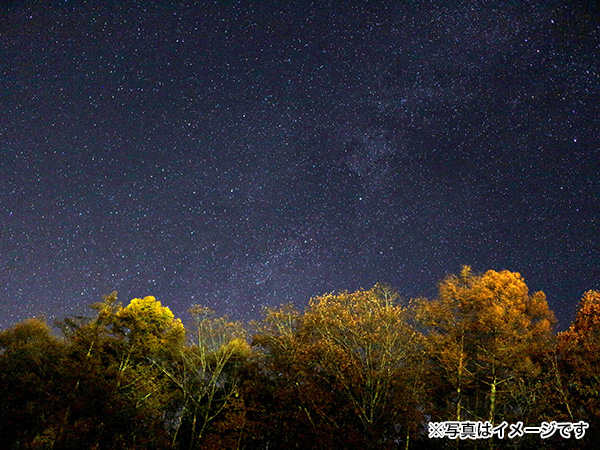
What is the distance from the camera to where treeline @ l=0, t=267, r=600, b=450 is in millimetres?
16297

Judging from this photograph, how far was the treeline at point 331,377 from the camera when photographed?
53.5ft

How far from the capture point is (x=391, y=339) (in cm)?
1708

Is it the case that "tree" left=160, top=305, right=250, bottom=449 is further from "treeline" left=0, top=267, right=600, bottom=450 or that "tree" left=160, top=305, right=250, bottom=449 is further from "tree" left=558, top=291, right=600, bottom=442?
"tree" left=558, top=291, right=600, bottom=442

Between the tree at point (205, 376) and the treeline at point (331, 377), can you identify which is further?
the tree at point (205, 376)

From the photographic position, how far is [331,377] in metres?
18.6

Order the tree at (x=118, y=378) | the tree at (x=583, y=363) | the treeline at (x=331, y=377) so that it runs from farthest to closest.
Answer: the tree at (x=118, y=378)
the treeline at (x=331, y=377)
the tree at (x=583, y=363)

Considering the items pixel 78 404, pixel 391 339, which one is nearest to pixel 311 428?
pixel 391 339

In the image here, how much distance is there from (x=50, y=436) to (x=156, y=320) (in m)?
10.3

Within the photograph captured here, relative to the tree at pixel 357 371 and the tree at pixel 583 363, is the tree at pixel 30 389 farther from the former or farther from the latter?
the tree at pixel 583 363

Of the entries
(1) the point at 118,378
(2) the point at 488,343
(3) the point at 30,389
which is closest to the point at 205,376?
(1) the point at 118,378

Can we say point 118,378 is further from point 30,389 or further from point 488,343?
point 488,343

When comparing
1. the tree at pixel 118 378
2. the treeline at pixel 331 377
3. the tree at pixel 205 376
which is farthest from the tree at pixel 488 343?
the tree at pixel 118 378

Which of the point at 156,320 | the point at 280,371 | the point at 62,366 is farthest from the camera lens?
the point at 156,320

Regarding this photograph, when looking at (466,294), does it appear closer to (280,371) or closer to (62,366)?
(280,371)
